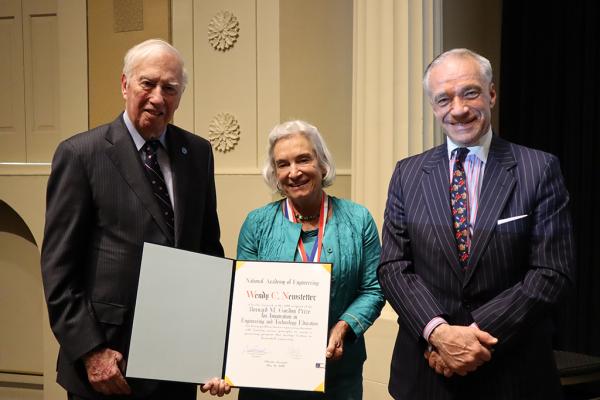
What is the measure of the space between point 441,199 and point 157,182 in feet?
2.80

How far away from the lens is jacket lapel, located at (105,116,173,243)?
208 cm

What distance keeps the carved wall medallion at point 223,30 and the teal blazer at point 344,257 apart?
2.79 m

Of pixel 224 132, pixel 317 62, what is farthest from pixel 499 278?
pixel 224 132

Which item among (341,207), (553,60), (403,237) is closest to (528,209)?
(403,237)

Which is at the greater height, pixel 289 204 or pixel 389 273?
pixel 289 204

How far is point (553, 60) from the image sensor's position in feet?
16.6

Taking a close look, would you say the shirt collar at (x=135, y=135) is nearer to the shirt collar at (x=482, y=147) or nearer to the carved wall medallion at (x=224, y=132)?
the shirt collar at (x=482, y=147)

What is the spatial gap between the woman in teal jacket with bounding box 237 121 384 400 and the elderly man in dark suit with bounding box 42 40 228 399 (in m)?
0.32

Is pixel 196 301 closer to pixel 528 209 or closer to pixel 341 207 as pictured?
pixel 341 207

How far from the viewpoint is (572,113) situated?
16.4 ft

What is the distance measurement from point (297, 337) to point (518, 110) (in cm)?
371

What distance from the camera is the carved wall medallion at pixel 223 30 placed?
16.4 feet

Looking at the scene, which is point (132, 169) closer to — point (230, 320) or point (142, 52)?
point (142, 52)
